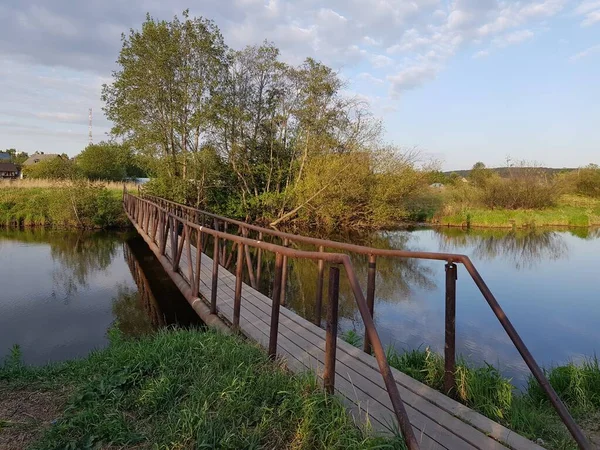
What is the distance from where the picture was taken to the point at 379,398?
2721mm

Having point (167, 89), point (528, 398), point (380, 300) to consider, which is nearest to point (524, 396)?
point (528, 398)

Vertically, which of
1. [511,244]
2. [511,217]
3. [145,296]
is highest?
[511,217]

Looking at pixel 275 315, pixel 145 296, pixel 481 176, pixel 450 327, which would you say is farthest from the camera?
pixel 481 176

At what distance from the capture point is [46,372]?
3721mm

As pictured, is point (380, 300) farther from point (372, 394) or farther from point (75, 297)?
point (75, 297)

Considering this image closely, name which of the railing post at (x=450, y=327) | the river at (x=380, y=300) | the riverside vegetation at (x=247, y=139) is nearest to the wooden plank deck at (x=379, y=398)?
the railing post at (x=450, y=327)

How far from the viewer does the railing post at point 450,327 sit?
9.98ft

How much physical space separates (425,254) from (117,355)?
2780 millimetres

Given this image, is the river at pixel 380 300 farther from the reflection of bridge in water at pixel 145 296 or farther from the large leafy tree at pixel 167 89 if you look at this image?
the large leafy tree at pixel 167 89

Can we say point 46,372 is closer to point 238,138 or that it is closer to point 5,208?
point 238,138

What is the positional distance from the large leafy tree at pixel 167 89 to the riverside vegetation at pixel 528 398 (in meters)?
16.8

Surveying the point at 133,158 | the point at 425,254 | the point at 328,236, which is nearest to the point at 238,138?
the point at 133,158

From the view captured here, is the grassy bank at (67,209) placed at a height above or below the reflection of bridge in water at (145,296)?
above

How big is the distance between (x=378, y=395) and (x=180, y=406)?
1.29 m
